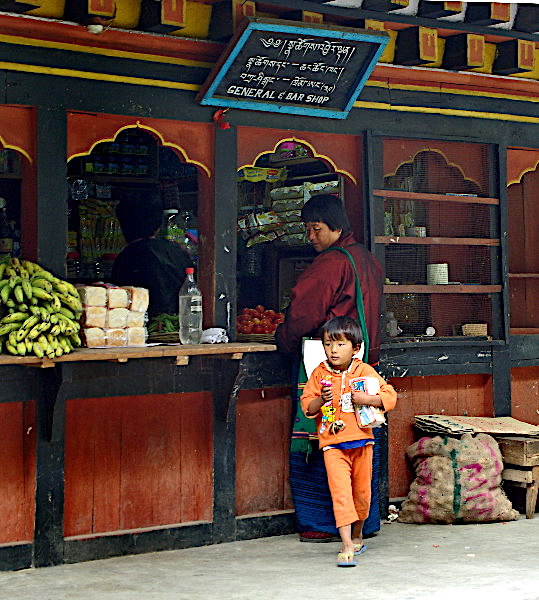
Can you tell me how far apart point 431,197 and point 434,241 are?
1.13ft

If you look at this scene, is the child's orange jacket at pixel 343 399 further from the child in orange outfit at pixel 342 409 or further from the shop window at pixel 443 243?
the shop window at pixel 443 243

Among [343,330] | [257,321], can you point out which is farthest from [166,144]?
[343,330]

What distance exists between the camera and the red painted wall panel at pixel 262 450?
7215mm

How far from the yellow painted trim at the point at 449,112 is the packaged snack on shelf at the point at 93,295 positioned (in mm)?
2537

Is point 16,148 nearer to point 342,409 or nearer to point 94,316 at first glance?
point 94,316

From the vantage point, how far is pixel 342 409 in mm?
6418

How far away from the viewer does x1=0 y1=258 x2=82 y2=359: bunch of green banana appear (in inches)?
228

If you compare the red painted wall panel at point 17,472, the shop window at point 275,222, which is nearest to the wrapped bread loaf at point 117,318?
the red painted wall panel at point 17,472

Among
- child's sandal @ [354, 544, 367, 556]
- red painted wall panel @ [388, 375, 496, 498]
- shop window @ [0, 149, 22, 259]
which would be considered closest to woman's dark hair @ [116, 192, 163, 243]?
shop window @ [0, 149, 22, 259]

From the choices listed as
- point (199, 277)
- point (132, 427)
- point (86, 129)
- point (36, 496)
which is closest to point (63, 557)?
point (36, 496)

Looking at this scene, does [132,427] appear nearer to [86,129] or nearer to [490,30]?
[86,129]

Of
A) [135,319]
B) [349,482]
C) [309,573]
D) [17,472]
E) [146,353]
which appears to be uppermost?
[135,319]

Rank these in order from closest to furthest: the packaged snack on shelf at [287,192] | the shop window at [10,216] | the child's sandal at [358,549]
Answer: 1. the child's sandal at [358,549]
2. the shop window at [10,216]
3. the packaged snack on shelf at [287,192]

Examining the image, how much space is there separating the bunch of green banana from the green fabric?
1.72 metres
